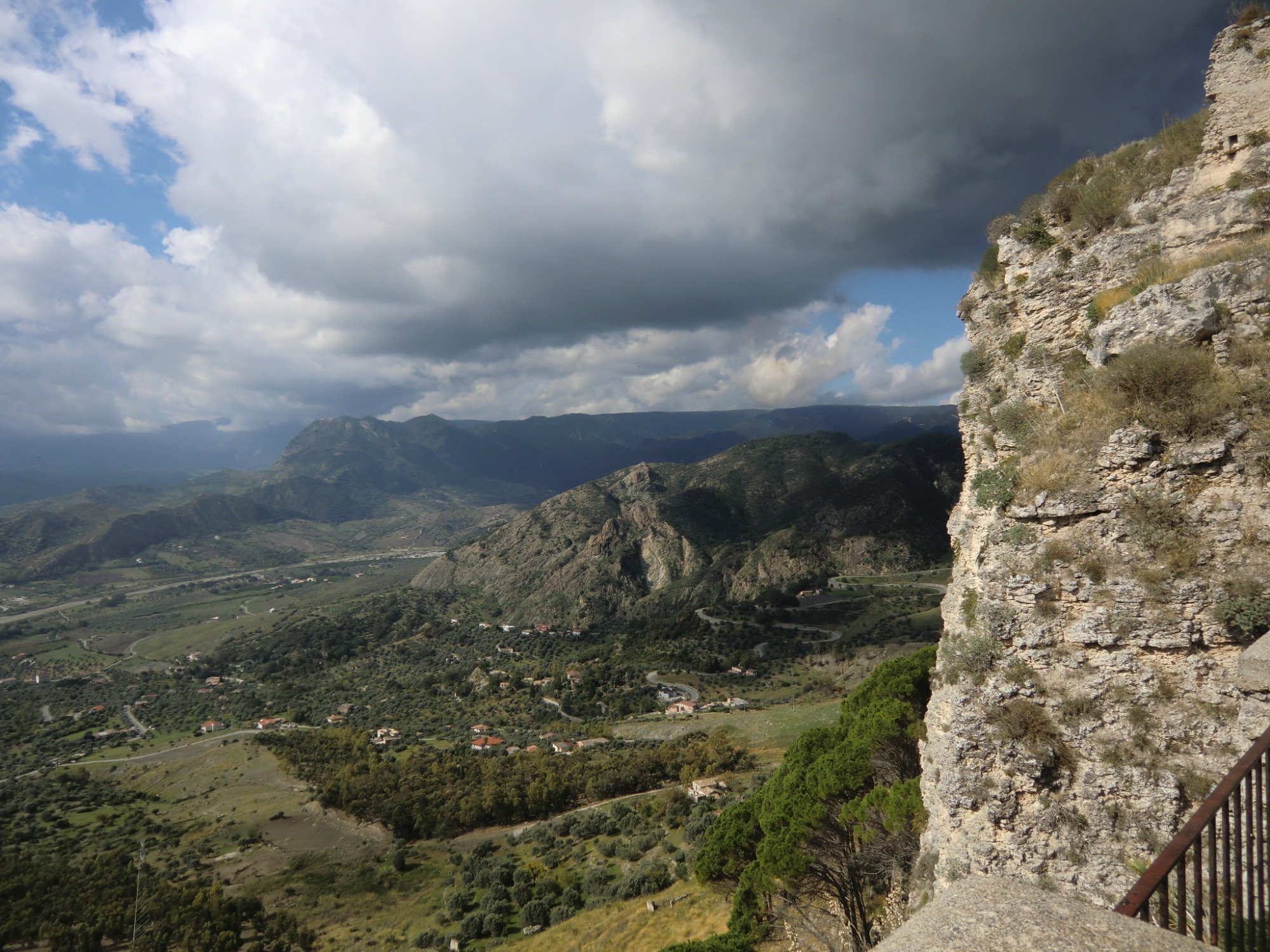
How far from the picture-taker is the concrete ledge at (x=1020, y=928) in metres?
3.90

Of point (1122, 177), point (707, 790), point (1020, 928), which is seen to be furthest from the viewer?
point (707, 790)

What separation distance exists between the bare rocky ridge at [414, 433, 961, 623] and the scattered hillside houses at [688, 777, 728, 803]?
91.9 m

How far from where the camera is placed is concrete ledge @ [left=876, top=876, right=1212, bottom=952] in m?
3.90

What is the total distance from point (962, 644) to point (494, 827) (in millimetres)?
41041

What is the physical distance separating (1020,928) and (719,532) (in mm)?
162300

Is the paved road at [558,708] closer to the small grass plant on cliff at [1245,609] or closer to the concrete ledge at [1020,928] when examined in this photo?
the small grass plant on cliff at [1245,609]

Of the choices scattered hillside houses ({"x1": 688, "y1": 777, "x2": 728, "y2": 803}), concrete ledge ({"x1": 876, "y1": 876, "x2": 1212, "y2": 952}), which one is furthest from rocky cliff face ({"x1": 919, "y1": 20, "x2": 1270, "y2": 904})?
scattered hillside houses ({"x1": 688, "y1": 777, "x2": 728, "y2": 803})

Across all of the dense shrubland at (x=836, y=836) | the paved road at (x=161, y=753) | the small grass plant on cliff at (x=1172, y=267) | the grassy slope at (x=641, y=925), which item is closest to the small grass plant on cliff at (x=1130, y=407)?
the small grass plant on cliff at (x=1172, y=267)

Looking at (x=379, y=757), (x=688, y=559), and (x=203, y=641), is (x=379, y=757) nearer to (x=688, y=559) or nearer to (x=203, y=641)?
(x=688, y=559)

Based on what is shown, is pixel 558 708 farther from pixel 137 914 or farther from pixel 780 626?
pixel 137 914

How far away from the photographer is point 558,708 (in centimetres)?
8025

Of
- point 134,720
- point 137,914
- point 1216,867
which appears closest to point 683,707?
point 137,914

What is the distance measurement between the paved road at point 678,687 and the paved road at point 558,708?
45.5 ft

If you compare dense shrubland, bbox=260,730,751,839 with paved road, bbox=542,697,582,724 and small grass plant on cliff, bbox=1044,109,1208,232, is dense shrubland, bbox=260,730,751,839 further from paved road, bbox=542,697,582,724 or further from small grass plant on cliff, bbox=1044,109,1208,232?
small grass plant on cliff, bbox=1044,109,1208,232
